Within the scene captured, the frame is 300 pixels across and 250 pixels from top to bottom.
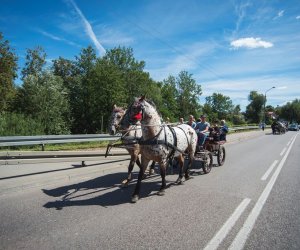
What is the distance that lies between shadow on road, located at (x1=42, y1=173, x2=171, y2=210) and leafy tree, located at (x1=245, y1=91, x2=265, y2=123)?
90430 millimetres

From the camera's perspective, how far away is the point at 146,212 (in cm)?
541

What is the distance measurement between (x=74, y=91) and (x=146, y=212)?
147 ft

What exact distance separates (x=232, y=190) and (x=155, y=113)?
9.78 feet

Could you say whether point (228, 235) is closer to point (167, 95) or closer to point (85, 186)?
point (85, 186)

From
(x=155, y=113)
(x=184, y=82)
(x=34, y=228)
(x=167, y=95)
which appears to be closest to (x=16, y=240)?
(x=34, y=228)

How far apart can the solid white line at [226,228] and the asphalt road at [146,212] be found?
0.02 meters

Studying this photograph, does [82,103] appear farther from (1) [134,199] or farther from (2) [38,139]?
(1) [134,199]

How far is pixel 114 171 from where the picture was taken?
987cm

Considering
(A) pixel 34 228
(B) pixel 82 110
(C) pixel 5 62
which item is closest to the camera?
(A) pixel 34 228

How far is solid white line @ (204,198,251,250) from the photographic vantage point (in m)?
4.00

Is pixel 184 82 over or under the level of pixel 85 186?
over

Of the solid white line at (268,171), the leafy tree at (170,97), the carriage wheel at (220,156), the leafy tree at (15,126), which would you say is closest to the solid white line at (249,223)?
the solid white line at (268,171)

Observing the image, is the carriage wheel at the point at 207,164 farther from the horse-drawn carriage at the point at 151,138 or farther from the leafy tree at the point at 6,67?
the leafy tree at the point at 6,67

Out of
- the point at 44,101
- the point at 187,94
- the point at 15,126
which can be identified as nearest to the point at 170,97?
the point at 187,94
